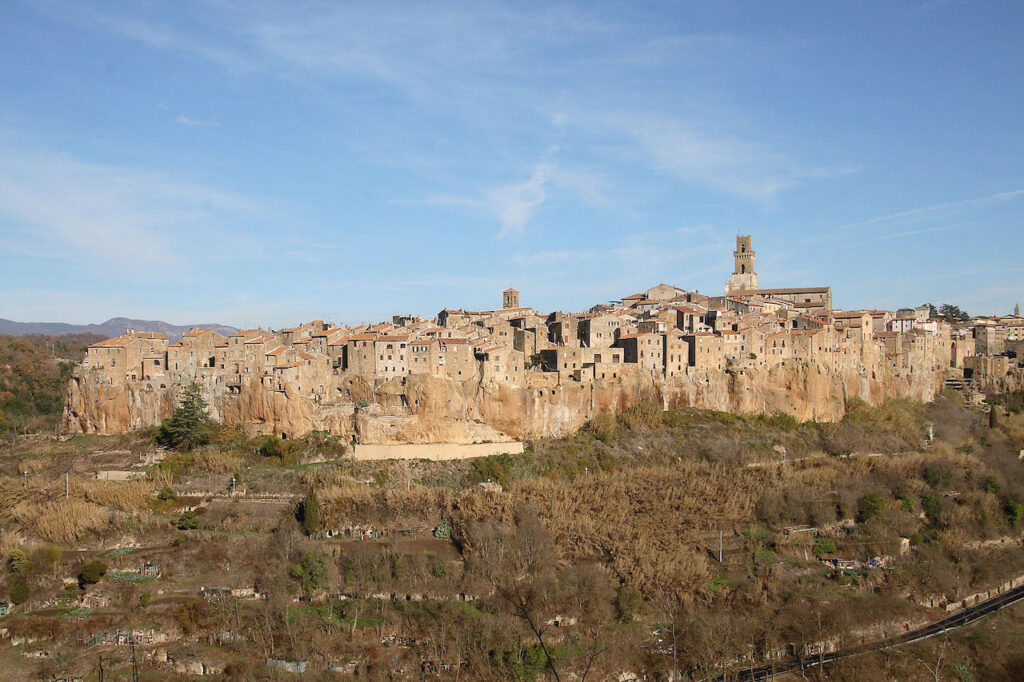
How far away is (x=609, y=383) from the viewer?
45844mm

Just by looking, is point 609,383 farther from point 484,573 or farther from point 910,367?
point 910,367

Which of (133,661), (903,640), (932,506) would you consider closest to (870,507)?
(932,506)

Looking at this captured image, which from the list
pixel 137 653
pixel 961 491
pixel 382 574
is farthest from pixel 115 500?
pixel 961 491

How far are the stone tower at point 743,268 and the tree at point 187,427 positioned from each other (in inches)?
1854

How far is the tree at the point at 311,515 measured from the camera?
3497 cm

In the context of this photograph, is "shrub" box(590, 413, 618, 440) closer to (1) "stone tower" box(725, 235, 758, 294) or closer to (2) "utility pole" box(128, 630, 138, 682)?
(2) "utility pole" box(128, 630, 138, 682)

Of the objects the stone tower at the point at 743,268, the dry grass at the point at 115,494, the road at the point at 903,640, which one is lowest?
the road at the point at 903,640

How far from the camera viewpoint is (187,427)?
3972 cm

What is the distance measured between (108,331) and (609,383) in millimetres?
140530

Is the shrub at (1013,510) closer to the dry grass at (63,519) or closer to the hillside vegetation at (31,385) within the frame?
the dry grass at (63,519)

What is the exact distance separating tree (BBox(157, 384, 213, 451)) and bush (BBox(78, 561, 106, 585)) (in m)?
8.40

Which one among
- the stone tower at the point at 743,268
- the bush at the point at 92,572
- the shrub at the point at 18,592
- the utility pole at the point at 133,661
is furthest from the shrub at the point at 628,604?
the stone tower at the point at 743,268

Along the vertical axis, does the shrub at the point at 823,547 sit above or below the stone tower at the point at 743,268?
below

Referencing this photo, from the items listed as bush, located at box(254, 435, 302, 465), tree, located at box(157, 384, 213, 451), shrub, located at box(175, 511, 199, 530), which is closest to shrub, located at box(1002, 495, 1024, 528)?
bush, located at box(254, 435, 302, 465)
